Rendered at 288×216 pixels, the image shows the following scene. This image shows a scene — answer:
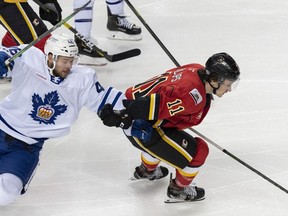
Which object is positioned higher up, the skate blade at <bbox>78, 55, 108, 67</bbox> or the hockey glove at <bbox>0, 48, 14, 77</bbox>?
the hockey glove at <bbox>0, 48, 14, 77</bbox>

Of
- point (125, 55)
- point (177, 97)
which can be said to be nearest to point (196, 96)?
point (177, 97)

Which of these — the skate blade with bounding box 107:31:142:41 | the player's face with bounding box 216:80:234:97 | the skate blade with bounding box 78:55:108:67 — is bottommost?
the skate blade with bounding box 107:31:142:41

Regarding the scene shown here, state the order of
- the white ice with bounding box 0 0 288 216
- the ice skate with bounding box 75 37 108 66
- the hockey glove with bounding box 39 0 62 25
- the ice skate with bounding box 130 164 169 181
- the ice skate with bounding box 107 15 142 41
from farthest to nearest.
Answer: the ice skate with bounding box 107 15 142 41 → the ice skate with bounding box 75 37 108 66 → the hockey glove with bounding box 39 0 62 25 → the ice skate with bounding box 130 164 169 181 → the white ice with bounding box 0 0 288 216

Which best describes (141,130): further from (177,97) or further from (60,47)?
(60,47)

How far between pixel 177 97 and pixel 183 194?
0.48 metres

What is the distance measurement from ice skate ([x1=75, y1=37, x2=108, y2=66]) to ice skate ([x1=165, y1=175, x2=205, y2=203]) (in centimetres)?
156

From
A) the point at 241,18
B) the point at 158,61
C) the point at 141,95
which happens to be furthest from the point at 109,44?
the point at 141,95

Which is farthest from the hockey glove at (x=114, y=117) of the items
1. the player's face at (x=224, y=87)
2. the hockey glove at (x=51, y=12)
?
the hockey glove at (x=51, y=12)

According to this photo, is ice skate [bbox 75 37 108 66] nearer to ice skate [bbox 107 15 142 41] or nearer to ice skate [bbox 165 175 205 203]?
ice skate [bbox 107 15 142 41]

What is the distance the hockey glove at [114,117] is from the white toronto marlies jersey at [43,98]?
0.11 metres

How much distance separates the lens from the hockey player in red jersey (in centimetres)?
281

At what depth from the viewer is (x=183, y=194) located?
10.1 feet

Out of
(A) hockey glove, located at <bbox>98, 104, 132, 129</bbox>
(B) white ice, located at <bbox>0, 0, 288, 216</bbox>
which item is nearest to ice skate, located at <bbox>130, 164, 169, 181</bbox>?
(B) white ice, located at <bbox>0, 0, 288, 216</bbox>

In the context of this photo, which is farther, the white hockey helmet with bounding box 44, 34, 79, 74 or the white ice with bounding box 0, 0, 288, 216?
the white ice with bounding box 0, 0, 288, 216
